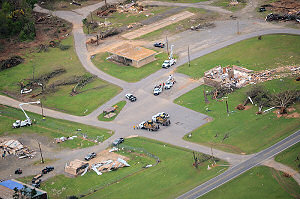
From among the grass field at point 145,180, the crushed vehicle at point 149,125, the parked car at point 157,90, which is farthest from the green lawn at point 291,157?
the parked car at point 157,90

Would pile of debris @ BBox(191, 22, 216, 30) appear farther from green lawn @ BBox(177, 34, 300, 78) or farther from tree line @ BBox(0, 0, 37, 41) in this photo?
tree line @ BBox(0, 0, 37, 41)

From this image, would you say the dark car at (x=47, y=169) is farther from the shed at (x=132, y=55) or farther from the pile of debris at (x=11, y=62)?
the pile of debris at (x=11, y=62)

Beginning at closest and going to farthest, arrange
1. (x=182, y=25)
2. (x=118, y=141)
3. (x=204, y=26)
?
1. (x=118, y=141)
2. (x=204, y=26)
3. (x=182, y=25)

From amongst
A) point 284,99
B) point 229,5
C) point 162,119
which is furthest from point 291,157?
point 229,5

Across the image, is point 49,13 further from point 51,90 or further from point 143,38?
point 51,90

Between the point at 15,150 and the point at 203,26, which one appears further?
the point at 203,26

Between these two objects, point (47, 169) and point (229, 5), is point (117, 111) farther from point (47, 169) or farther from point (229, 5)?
point (229, 5)

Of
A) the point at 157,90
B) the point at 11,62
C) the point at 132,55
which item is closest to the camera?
the point at 157,90

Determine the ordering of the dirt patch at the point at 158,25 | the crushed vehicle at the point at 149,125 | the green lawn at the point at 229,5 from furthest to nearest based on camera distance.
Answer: the green lawn at the point at 229,5 → the dirt patch at the point at 158,25 → the crushed vehicle at the point at 149,125
